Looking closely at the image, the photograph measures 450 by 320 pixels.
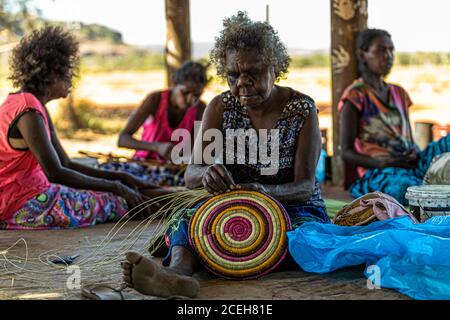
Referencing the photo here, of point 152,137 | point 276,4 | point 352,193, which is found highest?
point 276,4

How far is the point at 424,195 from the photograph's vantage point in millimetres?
4230

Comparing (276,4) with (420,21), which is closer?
(276,4)

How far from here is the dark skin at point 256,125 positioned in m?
3.54

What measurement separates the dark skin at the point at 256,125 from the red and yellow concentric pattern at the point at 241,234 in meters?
0.06

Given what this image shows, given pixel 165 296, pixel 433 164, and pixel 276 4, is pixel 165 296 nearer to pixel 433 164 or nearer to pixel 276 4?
pixel 433 164

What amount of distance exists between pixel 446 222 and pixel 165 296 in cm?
142

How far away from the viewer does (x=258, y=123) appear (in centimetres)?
396

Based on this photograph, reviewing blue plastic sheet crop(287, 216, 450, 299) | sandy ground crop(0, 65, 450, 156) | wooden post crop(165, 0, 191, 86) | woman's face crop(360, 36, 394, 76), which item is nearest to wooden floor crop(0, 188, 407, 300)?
blue plastic sheet crop(287, 216, 450, 299)

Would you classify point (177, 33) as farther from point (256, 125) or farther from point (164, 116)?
point (256, 125)

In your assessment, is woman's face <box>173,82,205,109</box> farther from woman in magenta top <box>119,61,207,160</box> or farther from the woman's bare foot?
the woman's bare foot

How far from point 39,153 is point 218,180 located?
5.29 ft

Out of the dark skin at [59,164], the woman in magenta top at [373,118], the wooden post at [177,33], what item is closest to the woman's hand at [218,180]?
the dark skin at [59,164]

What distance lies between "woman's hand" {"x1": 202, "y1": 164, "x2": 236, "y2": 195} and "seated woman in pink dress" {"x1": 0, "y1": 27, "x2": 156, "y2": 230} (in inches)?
60.6
